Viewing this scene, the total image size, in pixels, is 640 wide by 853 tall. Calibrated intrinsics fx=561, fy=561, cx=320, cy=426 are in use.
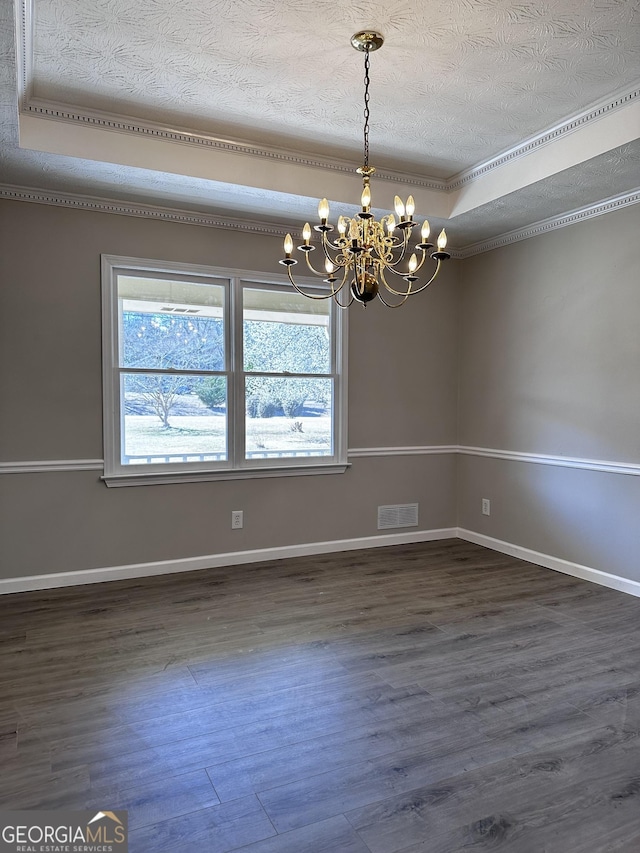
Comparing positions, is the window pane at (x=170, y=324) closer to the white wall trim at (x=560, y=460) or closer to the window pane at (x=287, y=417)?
the window pane at (x=287, y=417)

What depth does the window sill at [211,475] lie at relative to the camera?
394 centimetres

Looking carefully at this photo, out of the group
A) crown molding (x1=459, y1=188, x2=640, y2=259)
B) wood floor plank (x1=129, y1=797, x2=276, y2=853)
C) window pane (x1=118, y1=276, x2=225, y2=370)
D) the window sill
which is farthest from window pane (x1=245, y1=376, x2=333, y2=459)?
wood floor plank (x1=129, y1=797, x2=276, y2=853)

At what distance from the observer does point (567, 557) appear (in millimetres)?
4156

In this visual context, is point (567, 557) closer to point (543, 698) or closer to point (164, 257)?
point (543, 698)

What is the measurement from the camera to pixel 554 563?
167 inches

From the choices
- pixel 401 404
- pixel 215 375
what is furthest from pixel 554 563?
pixel 215 375

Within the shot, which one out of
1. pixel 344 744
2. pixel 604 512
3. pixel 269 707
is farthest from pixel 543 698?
pixel 604 512

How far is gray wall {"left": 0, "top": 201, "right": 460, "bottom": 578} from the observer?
3672mm

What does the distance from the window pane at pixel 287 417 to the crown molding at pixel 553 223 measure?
1.78m

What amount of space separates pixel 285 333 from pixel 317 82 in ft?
6.45

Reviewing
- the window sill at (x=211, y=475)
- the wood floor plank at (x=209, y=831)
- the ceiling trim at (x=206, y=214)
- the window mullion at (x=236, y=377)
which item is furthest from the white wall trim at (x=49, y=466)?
the wood floor plank at (x=209, y=831)

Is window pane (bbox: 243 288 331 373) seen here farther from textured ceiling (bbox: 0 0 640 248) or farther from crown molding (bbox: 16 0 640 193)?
crown molding (bbox: 16 0 640 193)

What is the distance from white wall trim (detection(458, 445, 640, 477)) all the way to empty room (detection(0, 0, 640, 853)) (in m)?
0.02

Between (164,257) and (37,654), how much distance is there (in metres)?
2.68
